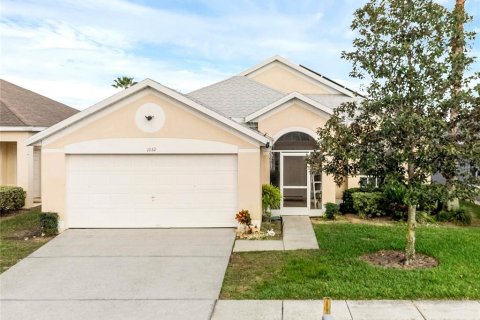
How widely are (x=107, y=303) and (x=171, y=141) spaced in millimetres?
7068

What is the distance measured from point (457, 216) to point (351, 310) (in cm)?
1024

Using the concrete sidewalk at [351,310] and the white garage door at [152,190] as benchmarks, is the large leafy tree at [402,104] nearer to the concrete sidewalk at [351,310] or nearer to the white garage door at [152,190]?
the concrete sidewalk at [351,310]

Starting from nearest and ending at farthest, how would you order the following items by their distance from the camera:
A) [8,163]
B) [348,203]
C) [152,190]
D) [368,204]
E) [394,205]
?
[152,190]
[394,205]
[368,204]
[348,203]
[8,163]

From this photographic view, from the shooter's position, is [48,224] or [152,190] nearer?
[48,224]

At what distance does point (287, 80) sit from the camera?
2433 centimetres

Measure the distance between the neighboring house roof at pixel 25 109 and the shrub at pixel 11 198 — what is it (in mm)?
2860

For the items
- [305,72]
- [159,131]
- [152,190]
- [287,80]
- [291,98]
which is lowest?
[152,190]

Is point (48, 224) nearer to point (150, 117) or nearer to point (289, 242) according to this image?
point (150, 117)

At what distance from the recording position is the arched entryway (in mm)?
16797

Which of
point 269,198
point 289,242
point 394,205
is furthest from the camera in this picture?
point 394,205

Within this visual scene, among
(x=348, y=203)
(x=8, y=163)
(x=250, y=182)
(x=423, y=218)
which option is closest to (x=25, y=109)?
(x=8, y=163)

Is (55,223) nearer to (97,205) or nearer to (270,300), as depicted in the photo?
(97,205)

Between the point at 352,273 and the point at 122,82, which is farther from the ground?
the point at 122,82

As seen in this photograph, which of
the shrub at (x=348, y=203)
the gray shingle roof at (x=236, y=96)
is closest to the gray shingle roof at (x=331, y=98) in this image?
the gray shingle roof at (x=236, y=96)
